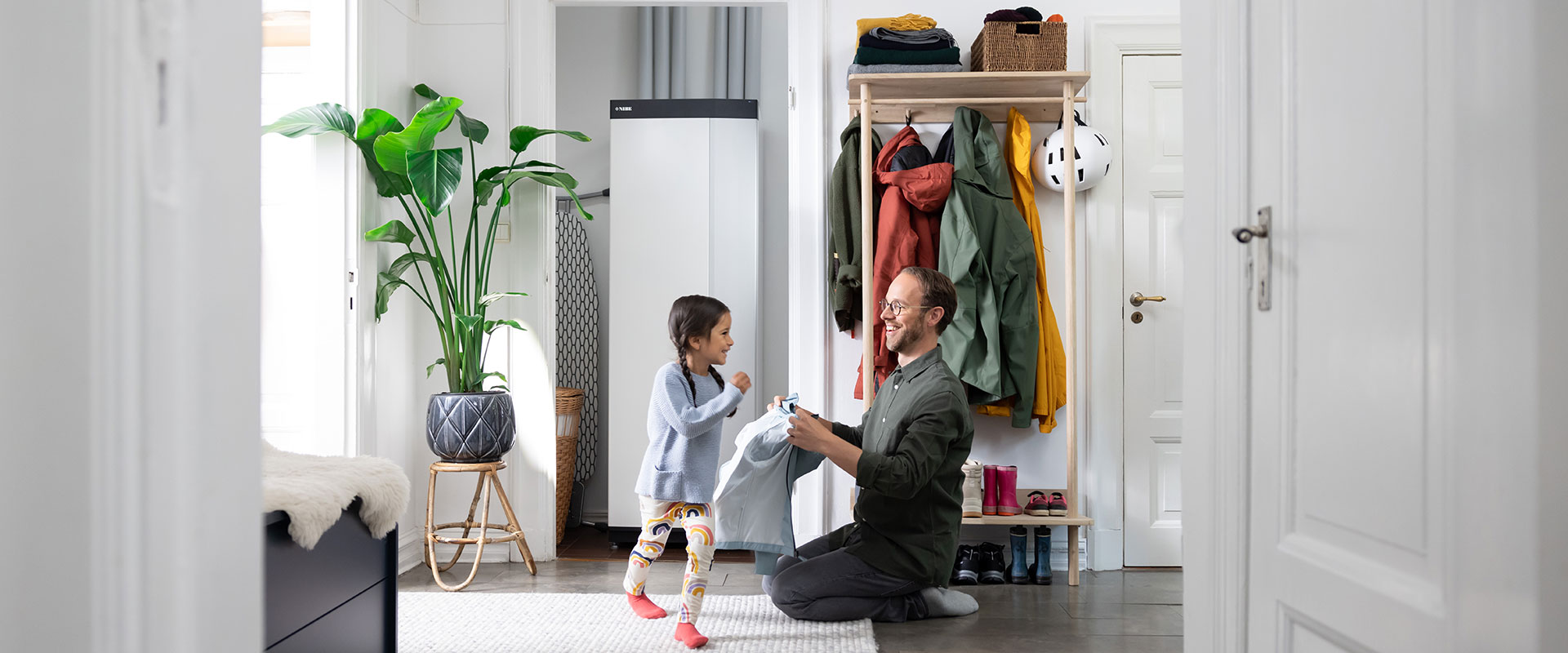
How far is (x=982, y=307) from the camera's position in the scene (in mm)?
3195

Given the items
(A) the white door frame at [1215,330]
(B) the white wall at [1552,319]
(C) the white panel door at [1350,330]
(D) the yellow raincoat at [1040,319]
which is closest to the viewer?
(B) the white wall at [1552,319]

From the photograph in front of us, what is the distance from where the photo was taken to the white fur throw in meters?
1.37

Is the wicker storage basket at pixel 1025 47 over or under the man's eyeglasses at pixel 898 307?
over

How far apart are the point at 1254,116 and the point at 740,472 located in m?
1.71

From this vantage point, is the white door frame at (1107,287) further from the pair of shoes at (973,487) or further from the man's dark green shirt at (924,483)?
the man's dark green shirt at (924,483)

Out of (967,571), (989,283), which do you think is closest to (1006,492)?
(967,571)

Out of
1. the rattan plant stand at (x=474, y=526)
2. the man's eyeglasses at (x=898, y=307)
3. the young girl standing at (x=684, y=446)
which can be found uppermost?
the man's eyeglasses at (x=898, y=307)

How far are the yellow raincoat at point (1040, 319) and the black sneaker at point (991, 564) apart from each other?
44 centimetres

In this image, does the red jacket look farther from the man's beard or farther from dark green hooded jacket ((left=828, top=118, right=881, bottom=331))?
the man's beard

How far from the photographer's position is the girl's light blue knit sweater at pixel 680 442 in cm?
262

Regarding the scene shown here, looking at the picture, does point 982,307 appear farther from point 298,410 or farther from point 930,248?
point 298,410

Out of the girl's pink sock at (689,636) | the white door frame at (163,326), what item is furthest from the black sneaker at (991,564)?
the white door frame at (163,326)

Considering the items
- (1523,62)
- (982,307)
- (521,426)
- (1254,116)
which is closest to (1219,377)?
(1254,116)

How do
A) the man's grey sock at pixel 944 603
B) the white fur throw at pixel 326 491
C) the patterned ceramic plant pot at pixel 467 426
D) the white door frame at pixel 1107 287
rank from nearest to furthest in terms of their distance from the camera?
1. the white fur throw at pixel 326 491
2. the man's grey sock at pixel 944 603
3. the patterned ceramic plant pot at pixel 467 426
4. the white door frame at pixel 1107 287
